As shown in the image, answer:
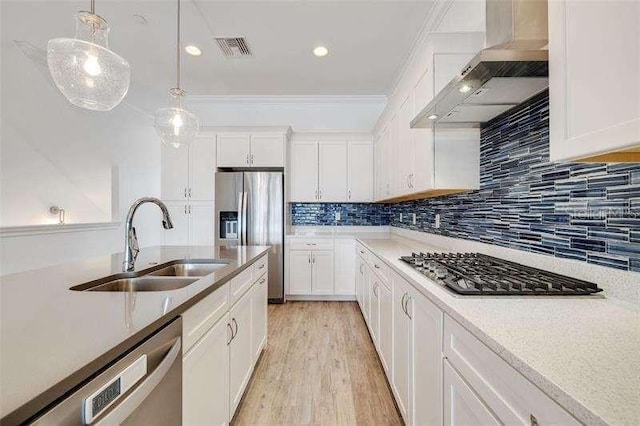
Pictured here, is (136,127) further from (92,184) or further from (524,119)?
(524,119)

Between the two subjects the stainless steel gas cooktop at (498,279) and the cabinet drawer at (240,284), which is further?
the cabinet drawer at (240,284)

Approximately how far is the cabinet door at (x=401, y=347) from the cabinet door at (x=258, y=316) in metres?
0.96

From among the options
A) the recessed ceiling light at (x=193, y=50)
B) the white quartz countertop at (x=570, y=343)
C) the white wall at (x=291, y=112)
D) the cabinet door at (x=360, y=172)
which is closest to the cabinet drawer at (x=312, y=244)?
the cabinet door at (x=360, y=172)

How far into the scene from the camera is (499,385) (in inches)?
28.5

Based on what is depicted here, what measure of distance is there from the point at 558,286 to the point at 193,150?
13.5 feet

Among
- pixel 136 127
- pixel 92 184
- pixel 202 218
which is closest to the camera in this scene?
pixel 202 218

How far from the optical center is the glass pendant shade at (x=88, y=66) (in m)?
1.43

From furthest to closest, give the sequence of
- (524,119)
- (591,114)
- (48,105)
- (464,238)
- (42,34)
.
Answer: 1. (48,105)
2. (42,34)
3. (464,238)
4. (524,119)
5. (591,114)

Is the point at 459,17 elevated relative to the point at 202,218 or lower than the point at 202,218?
elevated

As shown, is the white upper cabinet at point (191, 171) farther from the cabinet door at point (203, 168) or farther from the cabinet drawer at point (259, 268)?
the cabinet drawer at point (259, 268)

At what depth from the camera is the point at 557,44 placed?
3.00 ft

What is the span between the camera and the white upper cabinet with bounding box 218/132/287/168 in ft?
13.3

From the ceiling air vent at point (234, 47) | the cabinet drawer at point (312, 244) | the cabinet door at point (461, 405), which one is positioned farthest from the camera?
the cabinet drawer at point (312, 244)

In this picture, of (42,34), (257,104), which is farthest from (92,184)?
(257,104)
